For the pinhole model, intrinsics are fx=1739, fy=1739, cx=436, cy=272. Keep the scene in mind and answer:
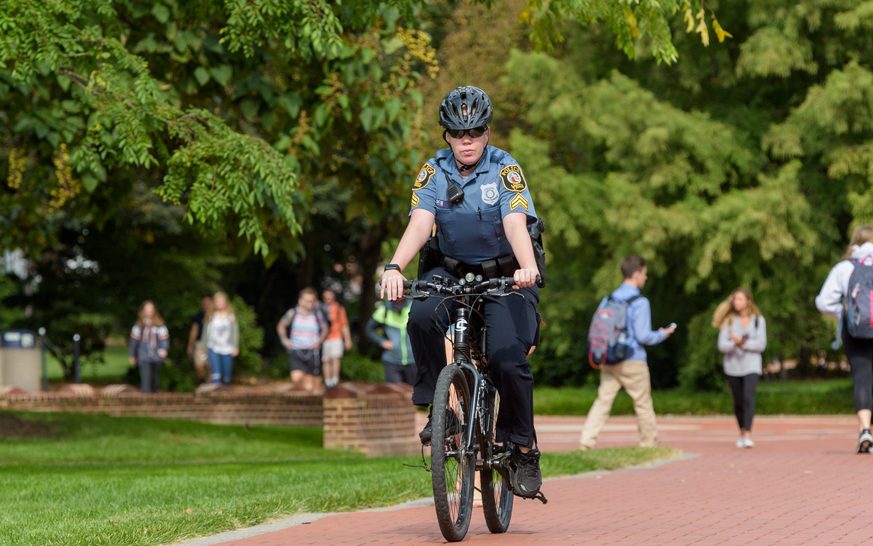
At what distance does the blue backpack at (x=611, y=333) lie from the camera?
15863 mm

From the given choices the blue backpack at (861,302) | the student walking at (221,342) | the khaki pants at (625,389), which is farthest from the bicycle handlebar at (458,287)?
the student walking at (221,342)

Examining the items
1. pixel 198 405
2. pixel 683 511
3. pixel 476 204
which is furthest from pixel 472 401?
pixel 198 405

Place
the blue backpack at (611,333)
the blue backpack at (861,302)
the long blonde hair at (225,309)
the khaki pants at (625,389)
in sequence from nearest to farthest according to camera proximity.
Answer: the blue backpack at (861,302)
the blue backpack at (611,333)
the khaki pants at (625,389)
the long blonde hair at (225,309)

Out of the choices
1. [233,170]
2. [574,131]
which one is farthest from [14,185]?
[574,131]

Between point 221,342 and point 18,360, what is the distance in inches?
131

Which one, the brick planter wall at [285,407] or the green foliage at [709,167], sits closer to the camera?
the brick planter wall at [285,407]

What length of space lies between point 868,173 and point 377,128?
10.6 metres

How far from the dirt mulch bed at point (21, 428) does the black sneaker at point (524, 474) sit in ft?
32.9

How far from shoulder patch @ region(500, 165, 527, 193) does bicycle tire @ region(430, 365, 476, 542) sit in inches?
35.6

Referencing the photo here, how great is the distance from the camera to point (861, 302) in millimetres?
14797

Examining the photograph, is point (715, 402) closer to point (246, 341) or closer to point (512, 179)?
point (246, 341)

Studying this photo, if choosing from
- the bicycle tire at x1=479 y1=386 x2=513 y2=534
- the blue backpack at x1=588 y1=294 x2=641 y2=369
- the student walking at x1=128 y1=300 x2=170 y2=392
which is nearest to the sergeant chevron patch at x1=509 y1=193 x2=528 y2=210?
the bicycle tire at x1=479 y1=386 x2=513 y2=534

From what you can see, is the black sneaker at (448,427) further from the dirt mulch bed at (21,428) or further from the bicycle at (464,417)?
the dirt mulch bed at (21,428)

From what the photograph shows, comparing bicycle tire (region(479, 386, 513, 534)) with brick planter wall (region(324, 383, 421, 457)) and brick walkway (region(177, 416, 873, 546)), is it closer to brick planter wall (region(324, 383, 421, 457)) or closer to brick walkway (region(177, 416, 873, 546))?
brick walkway (region(177, 416, 873, 546))
